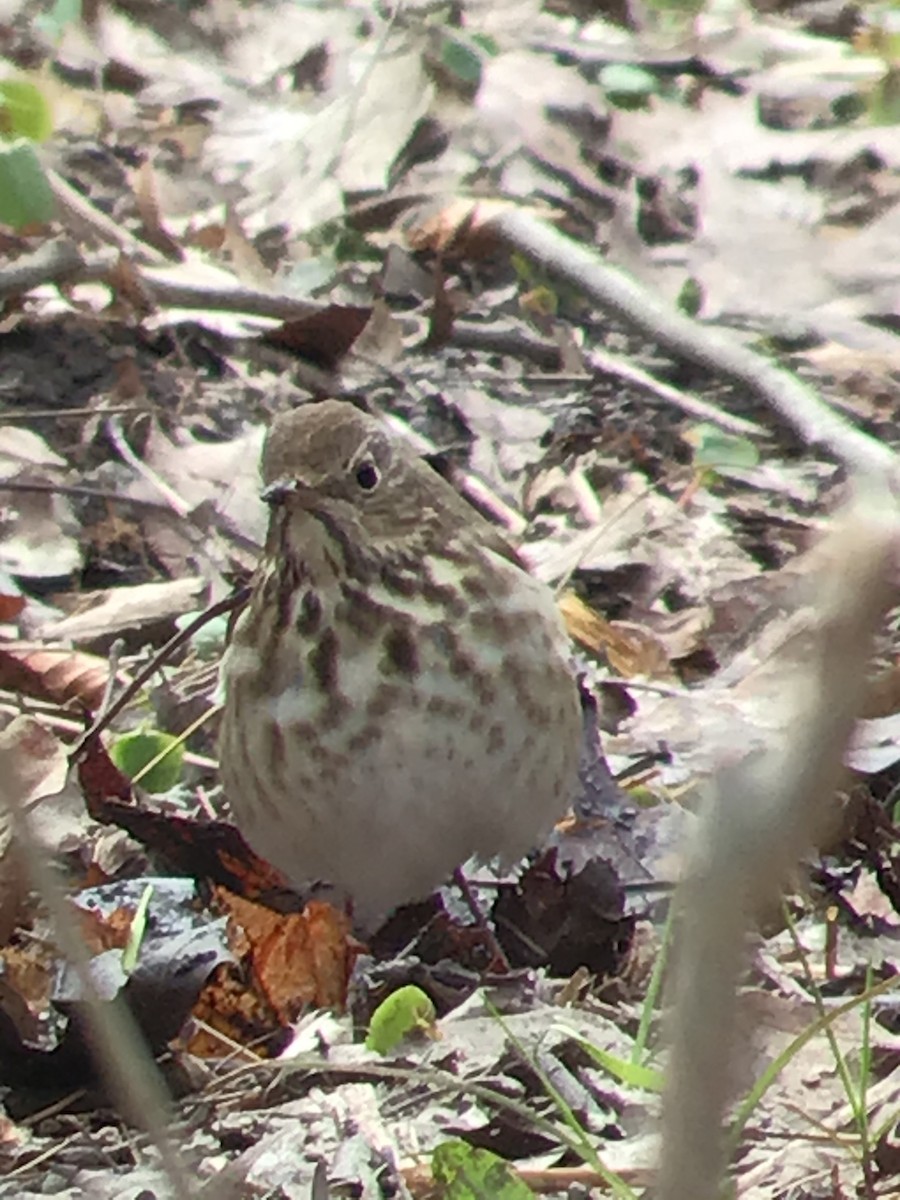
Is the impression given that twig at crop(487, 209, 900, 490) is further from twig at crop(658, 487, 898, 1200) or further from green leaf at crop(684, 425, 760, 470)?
twig at crop(658, 487, 898, 1200)

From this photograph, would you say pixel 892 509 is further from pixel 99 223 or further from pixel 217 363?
pixel 99 223

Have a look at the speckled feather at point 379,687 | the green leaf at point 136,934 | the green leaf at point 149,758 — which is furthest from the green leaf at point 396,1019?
the green leaf at point 149,758

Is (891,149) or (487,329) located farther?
(891,149)

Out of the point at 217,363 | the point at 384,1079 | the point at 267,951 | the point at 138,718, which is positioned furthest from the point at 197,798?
the point at 217,363

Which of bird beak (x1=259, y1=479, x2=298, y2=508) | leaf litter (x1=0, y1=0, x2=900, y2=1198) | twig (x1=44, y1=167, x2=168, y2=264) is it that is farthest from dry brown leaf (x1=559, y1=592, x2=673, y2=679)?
twig (x1=44, y1=167, x2=168, y2=264)


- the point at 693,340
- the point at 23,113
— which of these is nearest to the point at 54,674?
the point at 23,113

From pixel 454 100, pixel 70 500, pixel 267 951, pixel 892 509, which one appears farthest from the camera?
pixel 454 100

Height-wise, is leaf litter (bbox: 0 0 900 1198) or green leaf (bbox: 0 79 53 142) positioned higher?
green leaf (bbox: 0 79 53 142)
